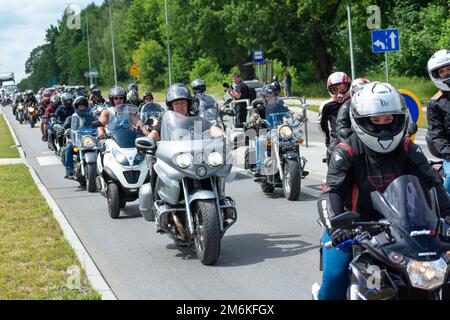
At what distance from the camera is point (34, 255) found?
27.5 ft

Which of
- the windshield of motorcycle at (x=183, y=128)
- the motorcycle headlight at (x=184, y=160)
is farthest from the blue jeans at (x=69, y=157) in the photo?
the motorcycle headlight at (x=184, y=160)

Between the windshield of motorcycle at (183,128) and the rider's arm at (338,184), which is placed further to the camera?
the windshield of motorcycle at (183,128)

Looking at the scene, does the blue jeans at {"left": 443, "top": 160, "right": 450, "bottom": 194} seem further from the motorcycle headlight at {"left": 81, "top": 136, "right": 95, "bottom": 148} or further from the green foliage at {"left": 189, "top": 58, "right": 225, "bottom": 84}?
the green foliage at {"left": 189, "top": 58, "right": 225, "bottom": 84}

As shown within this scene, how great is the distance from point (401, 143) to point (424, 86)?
108 ft

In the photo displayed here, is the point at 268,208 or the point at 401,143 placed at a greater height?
the point at 401,143

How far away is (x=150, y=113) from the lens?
15117 mm

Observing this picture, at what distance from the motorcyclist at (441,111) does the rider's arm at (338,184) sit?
8.98ft

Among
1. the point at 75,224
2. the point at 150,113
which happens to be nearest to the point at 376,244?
the point at 75,224

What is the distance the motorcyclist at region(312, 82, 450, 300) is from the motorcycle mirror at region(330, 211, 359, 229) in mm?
254

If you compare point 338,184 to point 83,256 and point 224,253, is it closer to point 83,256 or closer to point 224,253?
point 224,253

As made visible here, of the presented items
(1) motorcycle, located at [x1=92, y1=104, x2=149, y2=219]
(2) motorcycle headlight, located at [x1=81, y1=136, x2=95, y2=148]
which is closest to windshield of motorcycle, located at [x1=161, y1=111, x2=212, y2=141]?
(1) motorcycle, located at [x1=92, y1=104, x2=149, y2=219]

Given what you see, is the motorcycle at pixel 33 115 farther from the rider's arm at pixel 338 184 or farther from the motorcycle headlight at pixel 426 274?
the motorcycle headlight at pixel 426 274

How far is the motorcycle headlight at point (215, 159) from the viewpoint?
25.8 feet

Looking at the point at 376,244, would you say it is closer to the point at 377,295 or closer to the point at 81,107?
the point at 377,295
